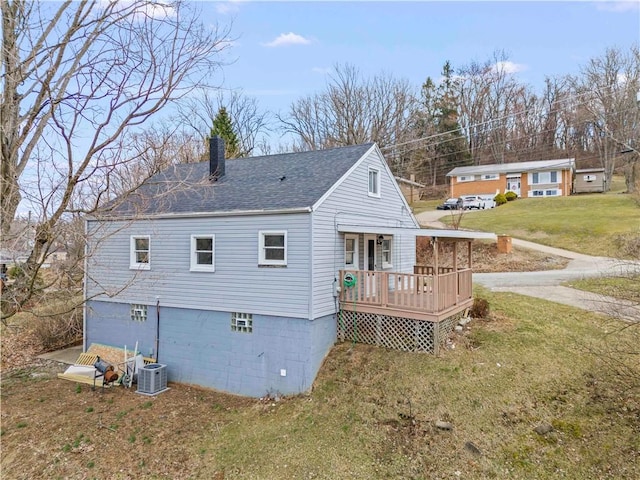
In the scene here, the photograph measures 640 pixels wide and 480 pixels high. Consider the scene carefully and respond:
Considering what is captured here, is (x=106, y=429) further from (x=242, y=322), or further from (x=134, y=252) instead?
(x=134, y=252)

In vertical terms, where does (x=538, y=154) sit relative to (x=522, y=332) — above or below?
above

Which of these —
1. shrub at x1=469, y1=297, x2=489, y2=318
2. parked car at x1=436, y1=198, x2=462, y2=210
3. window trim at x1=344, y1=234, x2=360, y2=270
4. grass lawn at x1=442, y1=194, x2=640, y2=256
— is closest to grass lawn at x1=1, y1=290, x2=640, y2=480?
shrub at x1=469, y1=297, x2=489, y2=318

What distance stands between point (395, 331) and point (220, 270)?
17.3 ft

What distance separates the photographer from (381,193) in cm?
1427

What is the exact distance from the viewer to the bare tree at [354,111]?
36344mm

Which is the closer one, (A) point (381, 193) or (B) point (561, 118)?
(A) point (381, 193)

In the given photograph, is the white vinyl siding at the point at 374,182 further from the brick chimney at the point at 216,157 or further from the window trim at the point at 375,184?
the brick chimney at the point at 216,157

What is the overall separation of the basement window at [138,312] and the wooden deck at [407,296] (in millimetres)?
6586

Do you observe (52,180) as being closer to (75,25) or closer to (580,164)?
(75,25)

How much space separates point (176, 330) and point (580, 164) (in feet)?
169

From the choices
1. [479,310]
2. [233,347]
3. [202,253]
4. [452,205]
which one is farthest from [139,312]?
[452,205]

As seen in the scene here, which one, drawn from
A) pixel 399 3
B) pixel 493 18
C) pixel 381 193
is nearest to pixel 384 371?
pixel 381 193

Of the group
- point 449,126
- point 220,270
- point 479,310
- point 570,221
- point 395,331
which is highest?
point 449,126

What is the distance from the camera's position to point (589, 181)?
138 feet
